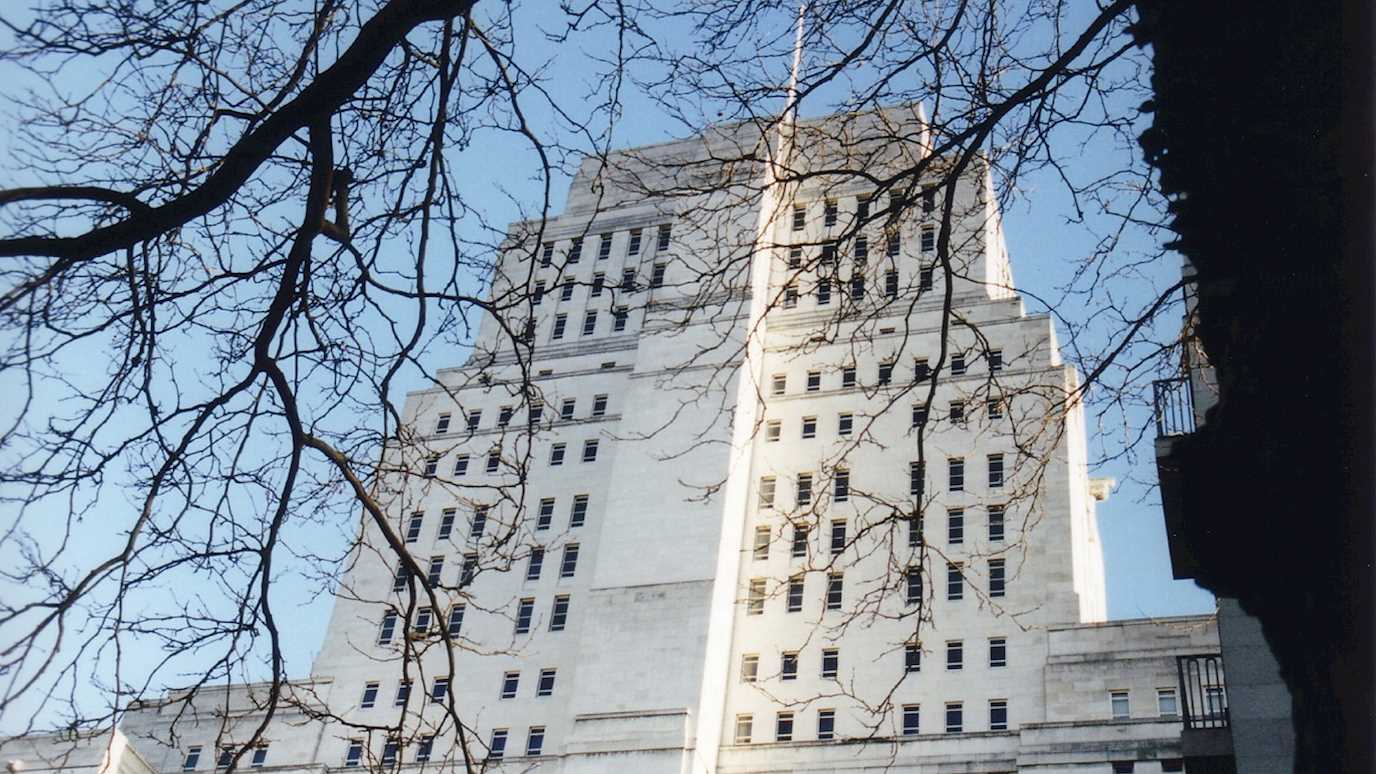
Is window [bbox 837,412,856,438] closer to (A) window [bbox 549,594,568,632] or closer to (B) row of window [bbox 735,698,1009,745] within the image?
(B) row of window [bbox 735,698,1009,745]

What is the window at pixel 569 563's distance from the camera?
6675 centimetres

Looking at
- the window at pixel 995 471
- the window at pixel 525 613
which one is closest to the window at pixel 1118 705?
the window at pixel 995 471

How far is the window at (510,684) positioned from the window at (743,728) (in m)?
10.4

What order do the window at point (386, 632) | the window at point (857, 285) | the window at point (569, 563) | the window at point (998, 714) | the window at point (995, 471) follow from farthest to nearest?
the window at point (569, 563)
the window at point (386, 632)
the window at point (995, 471)
the window at point (998, 714)
the window at point (857, 285)

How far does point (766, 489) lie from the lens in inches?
2692

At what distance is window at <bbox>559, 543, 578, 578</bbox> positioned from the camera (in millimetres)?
66750

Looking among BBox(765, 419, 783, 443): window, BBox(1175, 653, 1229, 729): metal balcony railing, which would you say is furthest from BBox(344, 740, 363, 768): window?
BBox(1175, 653, 1229, 729): metal balcony railing

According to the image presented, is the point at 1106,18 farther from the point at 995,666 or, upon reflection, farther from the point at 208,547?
the point at 995,666

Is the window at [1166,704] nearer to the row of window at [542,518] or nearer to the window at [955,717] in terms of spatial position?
the window at [955,717]

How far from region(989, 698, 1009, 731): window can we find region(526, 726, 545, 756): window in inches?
770

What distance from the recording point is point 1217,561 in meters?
4.41

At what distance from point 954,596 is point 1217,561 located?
A: 57.3m

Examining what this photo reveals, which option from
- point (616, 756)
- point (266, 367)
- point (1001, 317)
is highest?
point (1001, 317)

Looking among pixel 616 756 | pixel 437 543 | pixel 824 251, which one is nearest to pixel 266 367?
pixel 824 251
